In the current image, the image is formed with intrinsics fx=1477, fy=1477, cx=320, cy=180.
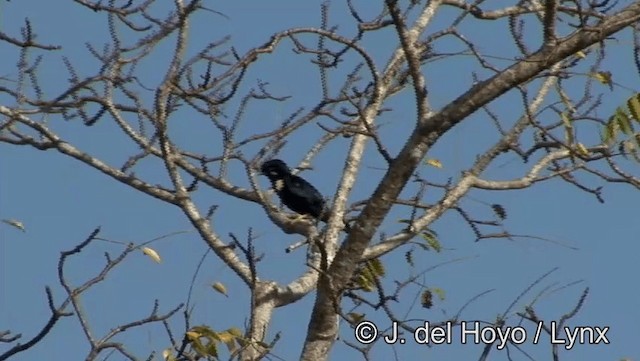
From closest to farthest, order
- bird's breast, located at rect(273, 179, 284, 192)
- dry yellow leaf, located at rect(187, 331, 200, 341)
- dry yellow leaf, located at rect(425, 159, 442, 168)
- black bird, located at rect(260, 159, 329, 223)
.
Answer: dry yellow leaf, located at rect(187, 331, 200, 341) < dry yellow leaf, located at rect(425, 159, 442, 168) < bird's breast, located at rect(273, 179, 284, 192) < black bird, located at rect(260, 159, 329, 223)

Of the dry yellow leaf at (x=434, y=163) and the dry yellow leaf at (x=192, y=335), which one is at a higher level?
the dry yellow leaf at (x=434, y=163)

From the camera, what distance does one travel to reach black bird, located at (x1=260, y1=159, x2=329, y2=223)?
9.61 m

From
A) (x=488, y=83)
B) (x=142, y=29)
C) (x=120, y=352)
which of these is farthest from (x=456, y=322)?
(x=142, y=29)

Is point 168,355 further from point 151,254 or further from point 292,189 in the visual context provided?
point 292,189

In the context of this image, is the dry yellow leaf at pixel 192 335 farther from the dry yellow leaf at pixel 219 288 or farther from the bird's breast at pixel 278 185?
the bird's breast at pixel 278 185

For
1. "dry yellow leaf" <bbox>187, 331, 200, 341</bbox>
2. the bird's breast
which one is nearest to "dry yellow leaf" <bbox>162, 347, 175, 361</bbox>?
"dry yellow leaf" <bbox>187, 331, 200, 341</bbox>

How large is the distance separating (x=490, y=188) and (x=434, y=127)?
1252mm

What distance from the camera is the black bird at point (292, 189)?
31.5ft

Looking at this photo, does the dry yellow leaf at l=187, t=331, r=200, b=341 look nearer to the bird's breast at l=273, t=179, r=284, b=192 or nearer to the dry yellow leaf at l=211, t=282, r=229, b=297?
the dry yellow leaf at l=211, t=282, r=229, b=297

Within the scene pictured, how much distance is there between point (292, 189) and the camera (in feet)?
32.4

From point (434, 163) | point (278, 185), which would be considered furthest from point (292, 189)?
point (434, 163)

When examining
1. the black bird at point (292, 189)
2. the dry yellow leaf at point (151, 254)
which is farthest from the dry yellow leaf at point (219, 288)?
the black bird at point (292, 189)

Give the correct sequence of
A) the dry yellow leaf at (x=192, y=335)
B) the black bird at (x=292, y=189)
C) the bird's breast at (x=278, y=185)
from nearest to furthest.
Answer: the dry yellow leaf at (x=192, y=335) → the bird's breast at (x=278, y=185) → the black bird at (x=292, y=189)

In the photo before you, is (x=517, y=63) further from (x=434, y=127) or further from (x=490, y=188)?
(x=490, y=188)
